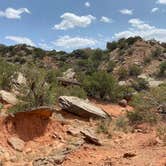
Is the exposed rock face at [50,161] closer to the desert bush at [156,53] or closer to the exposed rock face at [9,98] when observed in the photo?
the exposed rock face at [9,98]

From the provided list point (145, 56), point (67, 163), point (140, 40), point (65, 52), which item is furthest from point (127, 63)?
point (67, 163)

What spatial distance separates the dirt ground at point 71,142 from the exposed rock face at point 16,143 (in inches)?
6.0

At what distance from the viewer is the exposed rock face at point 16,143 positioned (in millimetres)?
12781

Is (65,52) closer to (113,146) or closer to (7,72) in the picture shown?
(7,72)

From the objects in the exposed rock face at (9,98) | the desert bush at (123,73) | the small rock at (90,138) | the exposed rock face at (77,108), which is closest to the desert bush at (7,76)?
the exposed rock face at (9,98)

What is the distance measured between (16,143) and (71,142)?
202cm

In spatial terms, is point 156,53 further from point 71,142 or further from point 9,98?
point 71,142

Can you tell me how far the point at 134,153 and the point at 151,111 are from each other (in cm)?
601

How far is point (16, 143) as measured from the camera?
42.6 feet

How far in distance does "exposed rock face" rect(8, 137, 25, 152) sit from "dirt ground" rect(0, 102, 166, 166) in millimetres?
152

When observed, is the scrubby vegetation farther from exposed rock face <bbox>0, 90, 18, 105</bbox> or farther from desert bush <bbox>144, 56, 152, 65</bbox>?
exposed rock face <bbox>0, 90, 18, 105</bbox>

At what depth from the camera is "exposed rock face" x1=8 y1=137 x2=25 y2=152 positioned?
12.8 meters

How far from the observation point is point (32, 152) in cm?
1270

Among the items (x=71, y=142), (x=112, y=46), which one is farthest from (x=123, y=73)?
(x=71, y=142)
